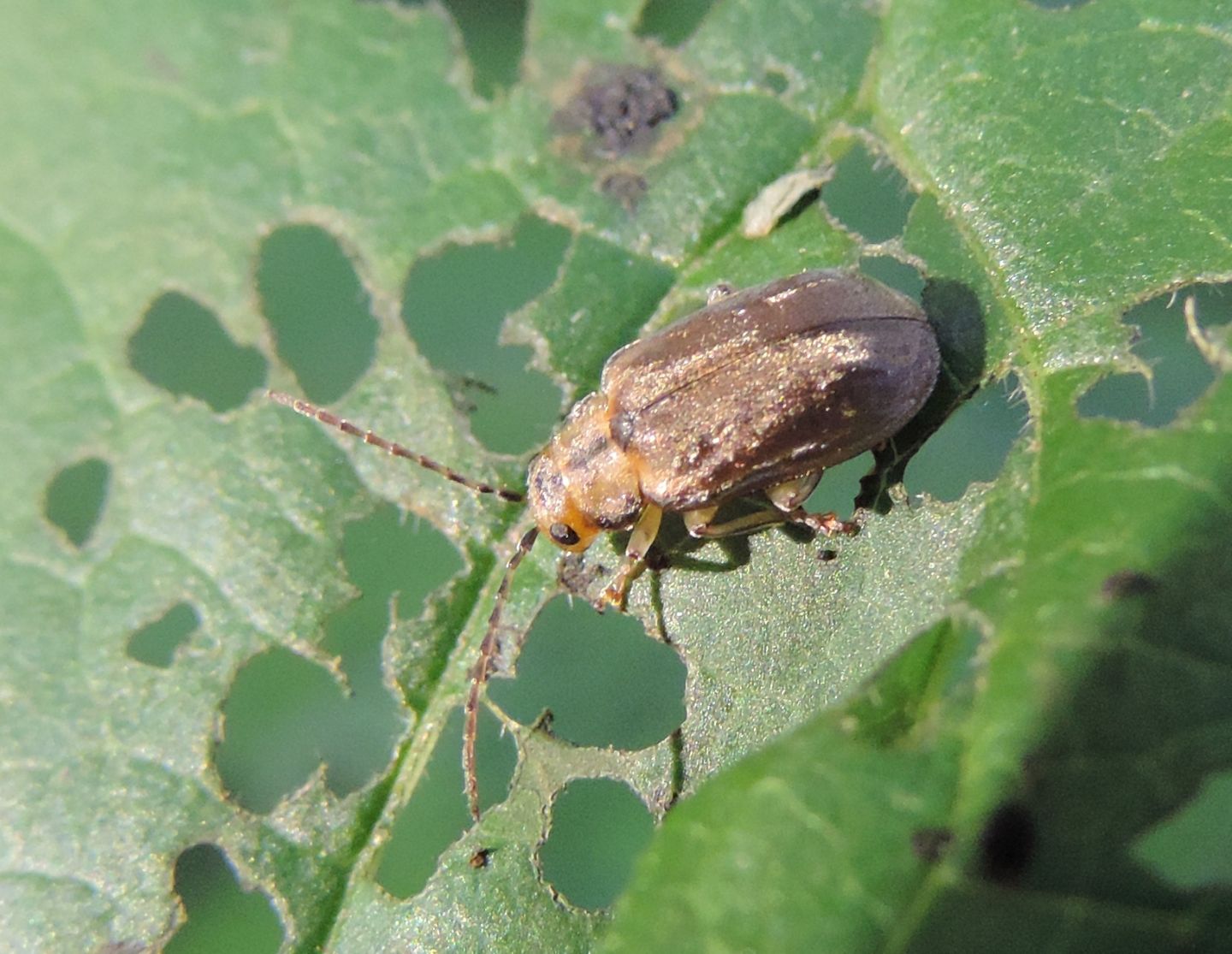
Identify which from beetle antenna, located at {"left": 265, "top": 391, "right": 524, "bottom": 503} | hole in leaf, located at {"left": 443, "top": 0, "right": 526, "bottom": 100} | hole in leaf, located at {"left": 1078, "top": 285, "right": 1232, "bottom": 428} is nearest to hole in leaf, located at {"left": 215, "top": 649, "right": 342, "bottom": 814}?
beetle antenna, located at {"left": 265, "top": 391, "right": 524, "bottom": 503}

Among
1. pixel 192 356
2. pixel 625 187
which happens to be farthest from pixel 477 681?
pixel 625 187

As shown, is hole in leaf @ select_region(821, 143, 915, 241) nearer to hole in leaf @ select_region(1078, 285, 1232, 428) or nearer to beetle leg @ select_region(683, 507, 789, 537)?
hole in leaf @ select_region(1078, 285, 1232, 428)

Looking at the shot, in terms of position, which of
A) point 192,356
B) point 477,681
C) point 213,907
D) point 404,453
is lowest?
point 213,907

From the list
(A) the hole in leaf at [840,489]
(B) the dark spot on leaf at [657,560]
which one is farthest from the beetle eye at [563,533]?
(A) the hole in leaf at [840,489]

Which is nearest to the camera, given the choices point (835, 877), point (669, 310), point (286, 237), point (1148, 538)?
point (835, 877)

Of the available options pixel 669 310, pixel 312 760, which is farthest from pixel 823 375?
pixel 312 760

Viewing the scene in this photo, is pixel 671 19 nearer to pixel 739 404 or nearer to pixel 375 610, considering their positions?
pixel 739 404

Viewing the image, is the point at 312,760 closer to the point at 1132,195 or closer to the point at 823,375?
the point at 823,375

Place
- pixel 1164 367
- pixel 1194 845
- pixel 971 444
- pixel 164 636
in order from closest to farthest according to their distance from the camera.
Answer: pixel 1194 845 < pixel 1164 367 < pixel 971 444 < pixel 164 636
